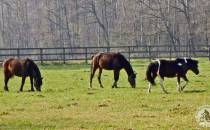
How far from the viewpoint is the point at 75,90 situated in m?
19.0

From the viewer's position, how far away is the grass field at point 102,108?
1101cm

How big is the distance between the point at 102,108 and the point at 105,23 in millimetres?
58319

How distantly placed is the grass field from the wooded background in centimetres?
3833

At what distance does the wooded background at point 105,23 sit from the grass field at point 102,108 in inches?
1509

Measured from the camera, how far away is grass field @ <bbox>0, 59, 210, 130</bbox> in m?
11.0

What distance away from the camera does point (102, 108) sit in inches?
540

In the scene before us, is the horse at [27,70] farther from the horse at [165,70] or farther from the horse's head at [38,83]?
the horse at [165,70]

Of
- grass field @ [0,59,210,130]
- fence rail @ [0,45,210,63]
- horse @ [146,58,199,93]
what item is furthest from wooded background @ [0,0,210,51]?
grass field @ [0,59,210,130]

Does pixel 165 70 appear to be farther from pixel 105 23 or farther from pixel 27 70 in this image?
pixel 105 23

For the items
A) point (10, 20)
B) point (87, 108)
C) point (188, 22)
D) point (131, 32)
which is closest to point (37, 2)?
point (10, 20)

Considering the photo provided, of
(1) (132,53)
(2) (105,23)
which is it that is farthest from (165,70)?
(2) (105,23)

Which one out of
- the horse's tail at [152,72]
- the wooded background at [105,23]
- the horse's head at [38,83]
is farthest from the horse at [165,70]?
the wooded background at [105,23]

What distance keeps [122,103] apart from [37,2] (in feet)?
226

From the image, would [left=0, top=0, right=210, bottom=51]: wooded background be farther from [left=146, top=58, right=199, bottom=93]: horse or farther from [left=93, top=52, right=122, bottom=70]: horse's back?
[left=146, top=58, right=199, bottom=93]: horse
